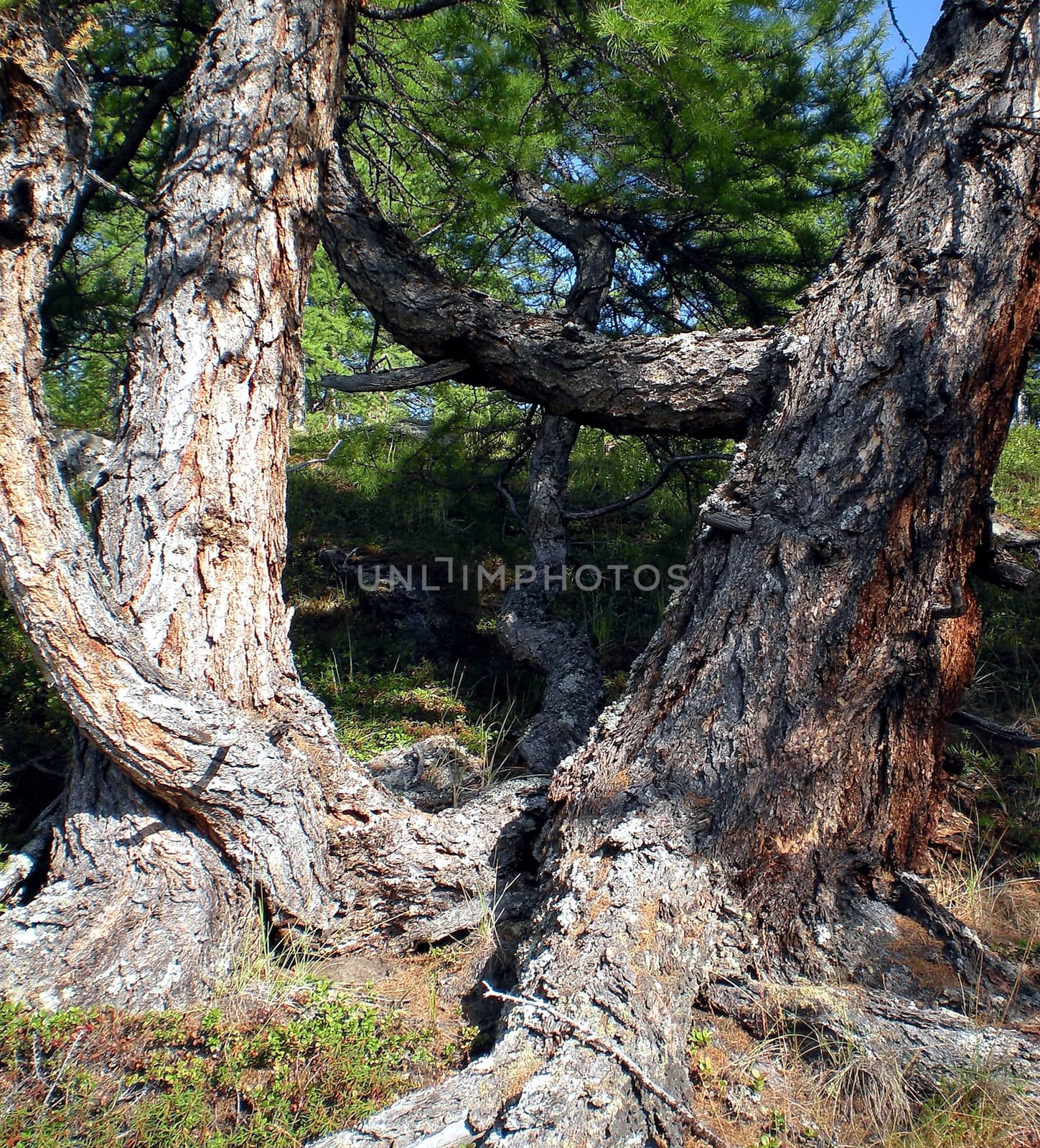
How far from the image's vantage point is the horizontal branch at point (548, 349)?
3367 mm

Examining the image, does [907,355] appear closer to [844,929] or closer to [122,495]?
[844,929]

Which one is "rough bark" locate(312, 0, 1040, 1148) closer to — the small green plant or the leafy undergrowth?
the small green plant

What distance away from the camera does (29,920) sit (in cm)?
238

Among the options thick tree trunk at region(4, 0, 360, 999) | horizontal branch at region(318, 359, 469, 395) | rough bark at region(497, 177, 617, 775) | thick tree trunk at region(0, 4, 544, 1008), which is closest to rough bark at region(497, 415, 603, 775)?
rough bark at region(497, 177, 617, 775)

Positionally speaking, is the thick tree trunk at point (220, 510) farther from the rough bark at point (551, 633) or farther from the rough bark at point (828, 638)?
the rough bark at point (551, 633)

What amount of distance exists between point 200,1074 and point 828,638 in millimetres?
2151

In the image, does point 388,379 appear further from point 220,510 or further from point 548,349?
point 220,510

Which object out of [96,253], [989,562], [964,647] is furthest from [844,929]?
[96,253]

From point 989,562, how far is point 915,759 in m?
0.79

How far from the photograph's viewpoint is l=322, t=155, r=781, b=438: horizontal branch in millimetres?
3367

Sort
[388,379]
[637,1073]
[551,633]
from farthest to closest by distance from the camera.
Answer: [551,633], [388,379], [637,1073]

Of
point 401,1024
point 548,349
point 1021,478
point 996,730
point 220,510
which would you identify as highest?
point 548,349

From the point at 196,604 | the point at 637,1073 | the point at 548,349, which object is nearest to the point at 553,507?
the point at 548,349

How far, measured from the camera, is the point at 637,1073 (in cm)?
194
